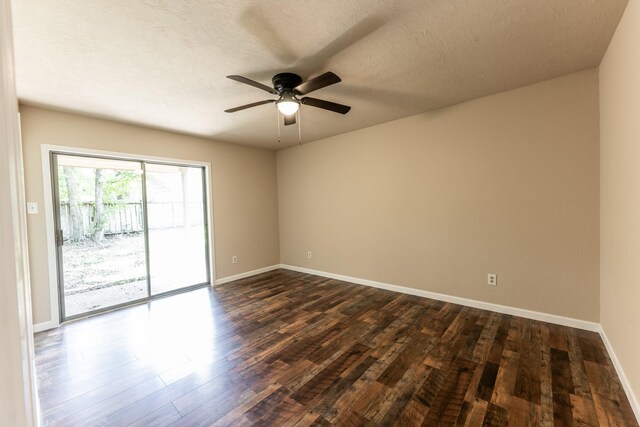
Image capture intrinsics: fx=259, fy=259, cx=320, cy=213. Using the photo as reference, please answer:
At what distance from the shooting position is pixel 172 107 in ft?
9.82

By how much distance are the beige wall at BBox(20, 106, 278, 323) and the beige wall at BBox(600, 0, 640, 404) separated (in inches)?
184

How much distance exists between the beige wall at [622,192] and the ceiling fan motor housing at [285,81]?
2.20 metres

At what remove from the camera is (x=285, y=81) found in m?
2.28

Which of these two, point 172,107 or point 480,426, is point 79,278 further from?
point 480,426

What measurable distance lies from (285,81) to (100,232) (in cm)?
318

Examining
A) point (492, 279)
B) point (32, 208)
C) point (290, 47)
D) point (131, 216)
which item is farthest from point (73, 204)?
point (492, 279)

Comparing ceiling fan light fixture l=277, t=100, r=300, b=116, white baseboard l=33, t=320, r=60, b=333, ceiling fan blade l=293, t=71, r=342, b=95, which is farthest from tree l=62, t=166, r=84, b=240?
ceiling fan blade l=293, t=71, r=342, b=95

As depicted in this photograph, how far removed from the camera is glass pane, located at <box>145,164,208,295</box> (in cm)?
390

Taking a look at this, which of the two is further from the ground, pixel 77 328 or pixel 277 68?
pixel 277 68

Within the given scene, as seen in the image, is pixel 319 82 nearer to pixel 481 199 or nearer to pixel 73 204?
pixel 481 199

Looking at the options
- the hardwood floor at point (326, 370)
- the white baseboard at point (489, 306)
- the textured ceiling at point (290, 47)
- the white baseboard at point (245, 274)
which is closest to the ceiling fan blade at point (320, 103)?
the textured ceiling at point (290, 47)

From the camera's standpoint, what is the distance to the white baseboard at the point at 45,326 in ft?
9.29

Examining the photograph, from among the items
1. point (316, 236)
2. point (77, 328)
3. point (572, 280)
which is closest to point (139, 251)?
point (77, 328)

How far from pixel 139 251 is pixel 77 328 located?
1.13m
